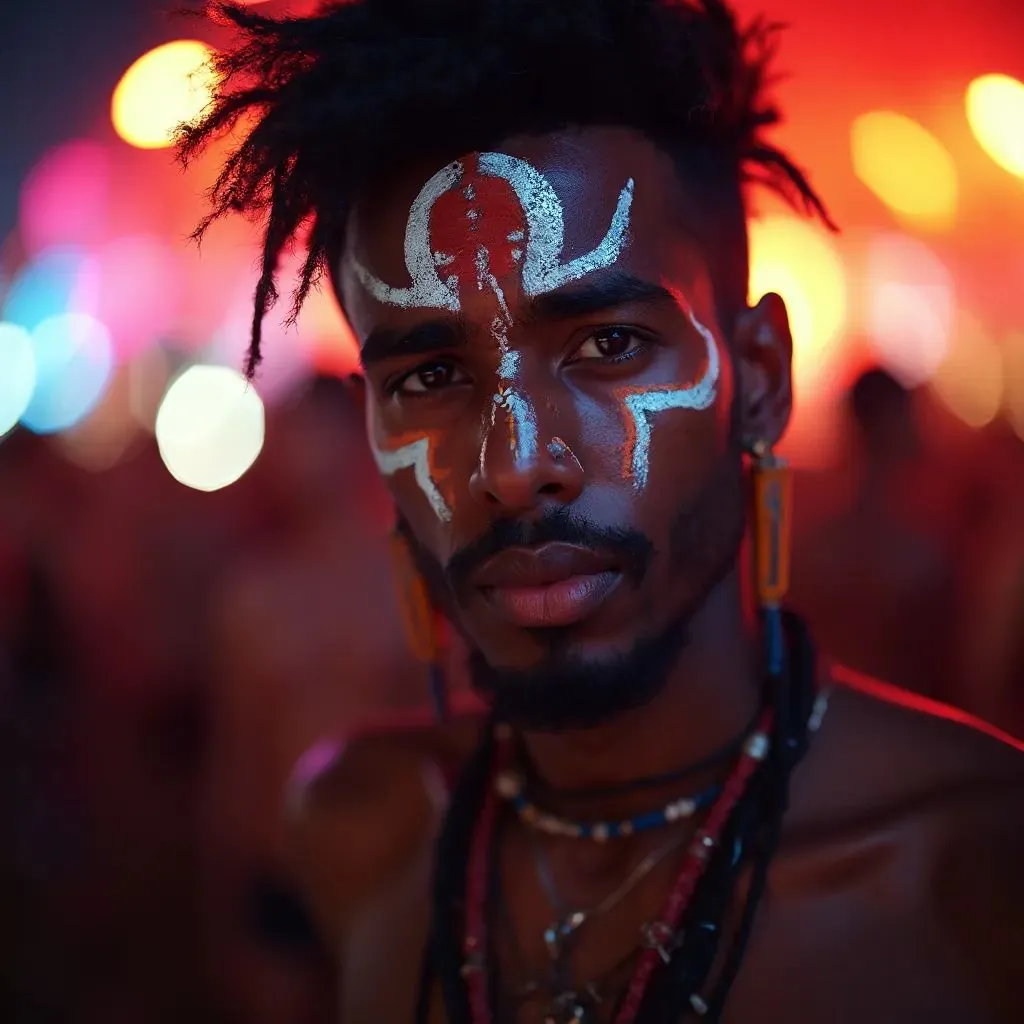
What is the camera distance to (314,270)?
81.1 inches

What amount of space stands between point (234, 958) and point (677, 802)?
288 centimetres

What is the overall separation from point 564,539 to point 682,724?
54 centimetres

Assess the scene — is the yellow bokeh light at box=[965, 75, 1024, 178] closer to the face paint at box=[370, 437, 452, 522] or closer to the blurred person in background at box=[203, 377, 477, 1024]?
the blurred person in background at box=[203, 377, 477, 1024]

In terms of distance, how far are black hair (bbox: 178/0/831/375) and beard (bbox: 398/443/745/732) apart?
489 mm

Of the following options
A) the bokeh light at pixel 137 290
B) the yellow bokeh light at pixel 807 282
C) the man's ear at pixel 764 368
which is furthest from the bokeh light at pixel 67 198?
the man's ear at pixel 764 368

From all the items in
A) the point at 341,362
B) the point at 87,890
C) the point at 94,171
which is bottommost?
the point at 87,890

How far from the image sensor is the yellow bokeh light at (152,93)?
443 cm

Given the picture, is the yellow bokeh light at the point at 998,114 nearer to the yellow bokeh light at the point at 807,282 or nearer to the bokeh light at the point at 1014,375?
the yellow bokeh light at the point at 807,282

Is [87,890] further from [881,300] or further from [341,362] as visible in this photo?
[881,300]

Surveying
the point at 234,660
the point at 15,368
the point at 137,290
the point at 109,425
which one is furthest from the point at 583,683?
the point at 109,425

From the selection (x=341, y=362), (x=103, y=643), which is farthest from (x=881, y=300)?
(x=103, y=643)

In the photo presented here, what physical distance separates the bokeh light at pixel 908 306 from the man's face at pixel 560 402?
18.3 feet

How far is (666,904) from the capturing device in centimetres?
198

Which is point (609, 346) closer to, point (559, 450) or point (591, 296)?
point (591, 296)
